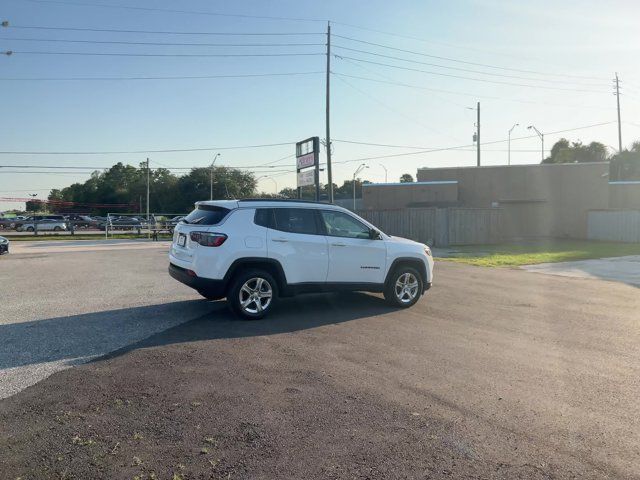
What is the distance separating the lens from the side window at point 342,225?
8414 millimetres

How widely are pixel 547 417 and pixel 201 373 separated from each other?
128 inches

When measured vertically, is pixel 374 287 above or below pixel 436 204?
below

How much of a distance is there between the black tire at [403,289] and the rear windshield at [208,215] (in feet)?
10.2

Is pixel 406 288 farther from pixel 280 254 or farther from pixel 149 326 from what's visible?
pixel 149 326

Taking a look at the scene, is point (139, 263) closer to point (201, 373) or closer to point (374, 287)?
point (374, 287)

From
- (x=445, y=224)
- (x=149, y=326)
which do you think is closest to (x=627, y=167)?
(x=445, y=224)

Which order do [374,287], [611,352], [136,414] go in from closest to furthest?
[136,414], [611,352], [374,287]

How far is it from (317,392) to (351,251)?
12.9ft

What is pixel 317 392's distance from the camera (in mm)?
4742

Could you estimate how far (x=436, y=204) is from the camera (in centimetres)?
3691

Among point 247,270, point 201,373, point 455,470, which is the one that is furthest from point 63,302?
point 455,470

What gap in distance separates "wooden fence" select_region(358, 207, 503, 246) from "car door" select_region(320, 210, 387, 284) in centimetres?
1845

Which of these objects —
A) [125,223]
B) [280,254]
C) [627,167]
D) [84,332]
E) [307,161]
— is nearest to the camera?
[84,332]

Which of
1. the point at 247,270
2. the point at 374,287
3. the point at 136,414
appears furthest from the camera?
the point at 374,287
